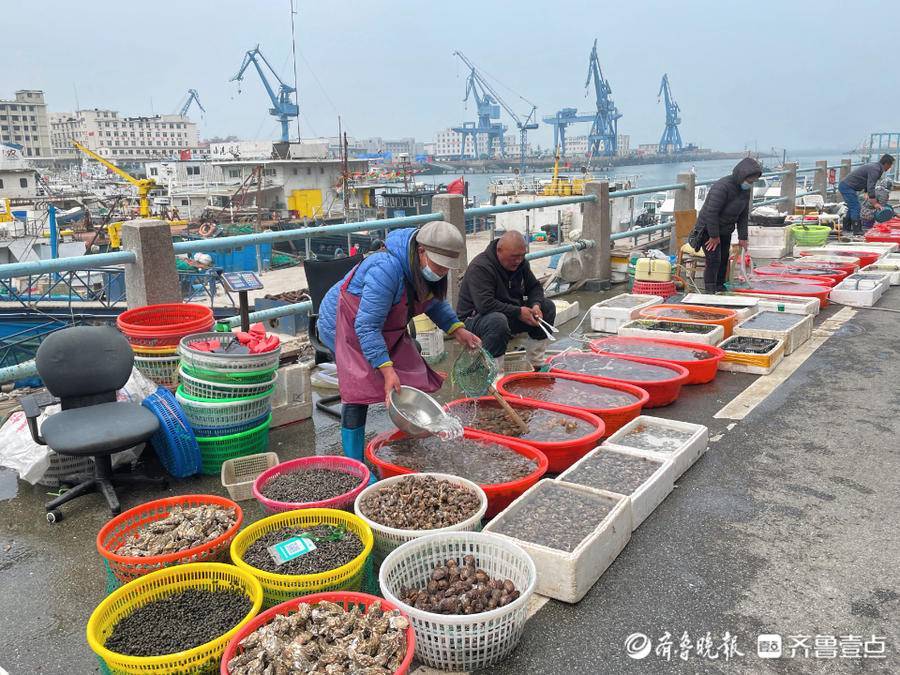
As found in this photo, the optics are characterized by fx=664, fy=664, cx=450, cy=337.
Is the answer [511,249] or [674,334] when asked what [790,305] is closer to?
[674,334]

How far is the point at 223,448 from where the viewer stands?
352 centimetres

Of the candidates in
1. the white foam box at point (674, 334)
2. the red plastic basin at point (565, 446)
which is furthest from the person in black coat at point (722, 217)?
the red plastic basin at point (565, 446)

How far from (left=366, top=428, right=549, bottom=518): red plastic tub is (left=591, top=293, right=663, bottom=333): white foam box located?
117 inches

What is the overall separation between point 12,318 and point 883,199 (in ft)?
56.4

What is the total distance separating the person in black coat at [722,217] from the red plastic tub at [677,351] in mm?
2340

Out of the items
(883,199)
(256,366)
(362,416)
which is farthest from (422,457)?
(883,199)

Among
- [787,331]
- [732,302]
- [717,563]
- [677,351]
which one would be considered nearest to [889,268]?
[732,302]

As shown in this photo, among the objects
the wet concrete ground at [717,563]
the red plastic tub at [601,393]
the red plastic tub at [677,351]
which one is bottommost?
the wet concrete ground at [717,563]

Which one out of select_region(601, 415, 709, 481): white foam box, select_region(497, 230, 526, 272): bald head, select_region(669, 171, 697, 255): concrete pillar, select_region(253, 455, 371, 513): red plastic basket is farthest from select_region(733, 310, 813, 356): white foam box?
select_region(253, 455, 371, 513): red plastic basket

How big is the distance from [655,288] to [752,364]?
7.09 feet

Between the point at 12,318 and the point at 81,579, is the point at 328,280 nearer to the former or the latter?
the point at 81,579

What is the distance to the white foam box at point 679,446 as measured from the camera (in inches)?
134

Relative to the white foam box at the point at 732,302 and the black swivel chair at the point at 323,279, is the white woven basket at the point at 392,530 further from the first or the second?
the white foam box at the point at 732,302

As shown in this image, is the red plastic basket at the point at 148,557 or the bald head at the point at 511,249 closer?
the red plastic basket at the point at 148,557
